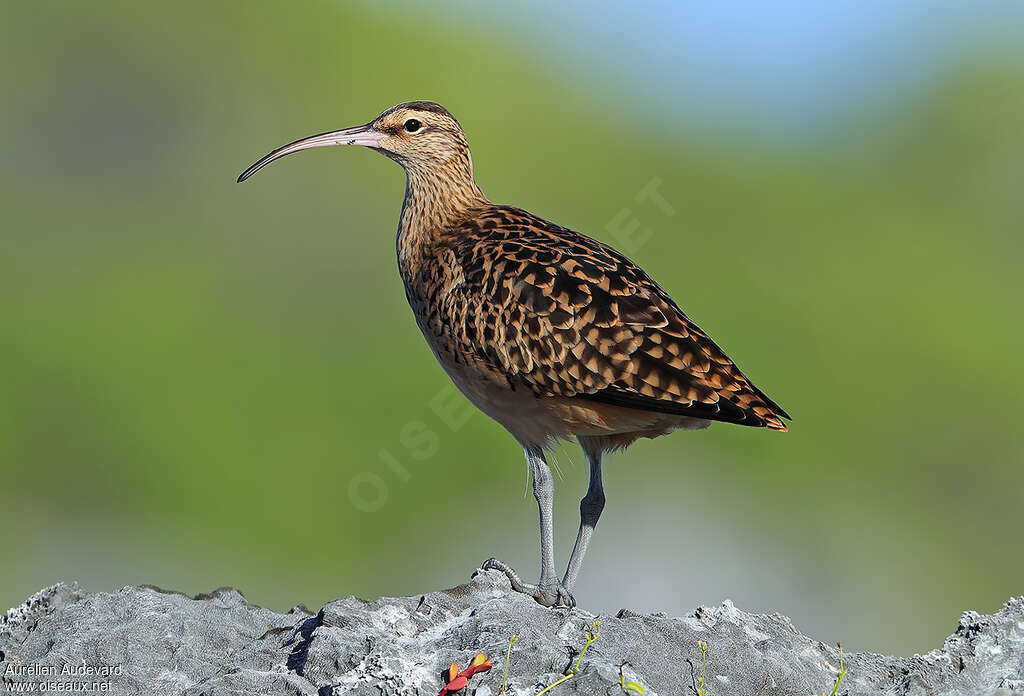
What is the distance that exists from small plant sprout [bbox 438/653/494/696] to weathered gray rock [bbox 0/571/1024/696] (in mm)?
59

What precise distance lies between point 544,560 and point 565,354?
1448 mm

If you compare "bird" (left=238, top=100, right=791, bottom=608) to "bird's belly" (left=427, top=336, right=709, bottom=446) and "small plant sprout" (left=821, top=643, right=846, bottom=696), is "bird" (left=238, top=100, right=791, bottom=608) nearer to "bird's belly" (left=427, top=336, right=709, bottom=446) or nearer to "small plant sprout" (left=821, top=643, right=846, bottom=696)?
"bird's belly" (left=427, top=336, right=709, bottom=446)

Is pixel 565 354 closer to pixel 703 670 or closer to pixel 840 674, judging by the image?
pixel 703 670

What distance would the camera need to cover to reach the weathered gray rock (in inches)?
240

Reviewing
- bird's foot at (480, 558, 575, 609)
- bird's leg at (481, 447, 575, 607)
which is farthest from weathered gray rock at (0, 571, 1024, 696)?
bird's leg at (481, 447, 575, 607)

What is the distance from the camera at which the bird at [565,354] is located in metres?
8.33

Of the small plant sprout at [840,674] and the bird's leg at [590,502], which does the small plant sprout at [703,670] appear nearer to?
the small plant sprout at [840,674]

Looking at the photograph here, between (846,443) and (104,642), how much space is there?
755 inches

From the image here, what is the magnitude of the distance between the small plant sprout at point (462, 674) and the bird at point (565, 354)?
6.31 feet

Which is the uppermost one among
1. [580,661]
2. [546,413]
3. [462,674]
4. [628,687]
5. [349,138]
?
[349,138]

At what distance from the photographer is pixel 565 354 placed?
8.50 m

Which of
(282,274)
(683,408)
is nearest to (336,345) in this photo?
(282,274)

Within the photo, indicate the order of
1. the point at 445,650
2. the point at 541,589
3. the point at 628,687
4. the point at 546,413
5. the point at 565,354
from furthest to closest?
the point at 546,413 < the point at 565,354 < the point at 541,589 < the point at 445,650 < the point at 628,687

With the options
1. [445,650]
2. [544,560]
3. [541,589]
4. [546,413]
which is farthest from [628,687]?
[546,413]
